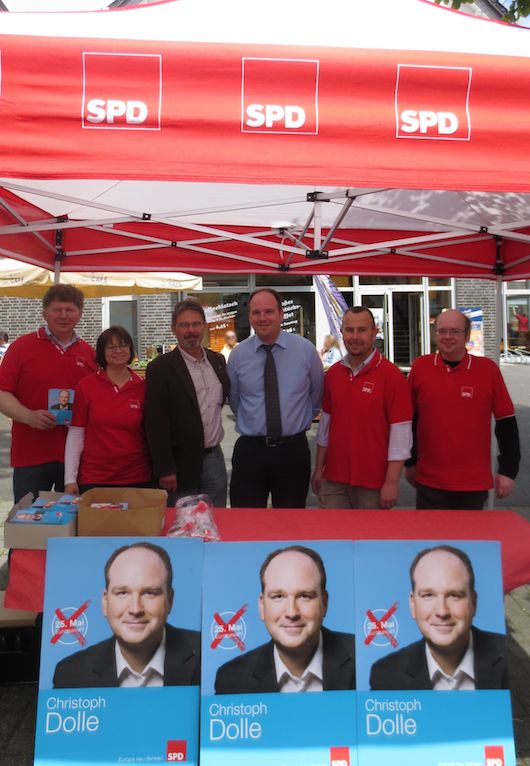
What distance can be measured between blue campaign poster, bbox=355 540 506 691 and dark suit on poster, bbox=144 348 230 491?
128cm

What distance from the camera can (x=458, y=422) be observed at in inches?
134

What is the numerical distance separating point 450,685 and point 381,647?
0.25 meters

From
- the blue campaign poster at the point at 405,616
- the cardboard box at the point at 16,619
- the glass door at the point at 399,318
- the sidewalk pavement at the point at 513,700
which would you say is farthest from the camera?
the glass door at the point at 399,318

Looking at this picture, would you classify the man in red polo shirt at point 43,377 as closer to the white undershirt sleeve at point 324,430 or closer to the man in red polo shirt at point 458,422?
the white undershirt sleeve at point 324,430

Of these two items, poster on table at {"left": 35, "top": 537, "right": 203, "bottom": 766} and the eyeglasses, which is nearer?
poster on table at {"left": 35, "top": 537, "right": 203, "bottom": 766}

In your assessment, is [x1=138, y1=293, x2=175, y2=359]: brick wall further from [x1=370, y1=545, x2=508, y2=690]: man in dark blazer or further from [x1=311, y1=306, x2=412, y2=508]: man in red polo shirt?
[x1=370, y1=545, x2=508, y2=690]: man in dark blazer

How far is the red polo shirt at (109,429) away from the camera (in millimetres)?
3123

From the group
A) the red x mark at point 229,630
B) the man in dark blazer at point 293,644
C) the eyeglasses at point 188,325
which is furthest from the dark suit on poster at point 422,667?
the eyeglasses at point 188,325

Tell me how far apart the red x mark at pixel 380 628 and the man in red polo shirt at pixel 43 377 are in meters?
1.99

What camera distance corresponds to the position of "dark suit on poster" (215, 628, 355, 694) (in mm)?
2109

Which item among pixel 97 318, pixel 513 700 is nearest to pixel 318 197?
pixel 513 700

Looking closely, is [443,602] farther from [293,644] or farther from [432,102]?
[432,102]

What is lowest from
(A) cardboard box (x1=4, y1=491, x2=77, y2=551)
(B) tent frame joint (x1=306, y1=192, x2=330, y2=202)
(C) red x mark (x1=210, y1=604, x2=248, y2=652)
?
(C) red x mark (x1=210, y1=604, x2=248, y2=652)

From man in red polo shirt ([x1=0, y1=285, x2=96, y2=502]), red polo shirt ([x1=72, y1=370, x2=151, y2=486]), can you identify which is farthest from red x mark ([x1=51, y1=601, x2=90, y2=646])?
man in red polo shirt ([x1=0, y1=285, x2=96, y2=502])
